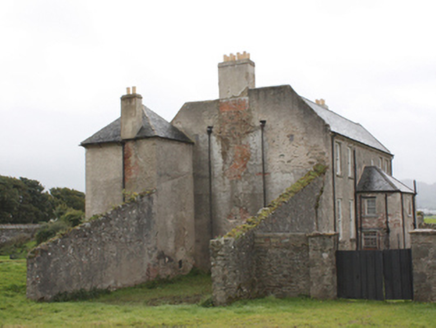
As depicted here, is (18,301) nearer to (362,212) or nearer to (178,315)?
(178,315)

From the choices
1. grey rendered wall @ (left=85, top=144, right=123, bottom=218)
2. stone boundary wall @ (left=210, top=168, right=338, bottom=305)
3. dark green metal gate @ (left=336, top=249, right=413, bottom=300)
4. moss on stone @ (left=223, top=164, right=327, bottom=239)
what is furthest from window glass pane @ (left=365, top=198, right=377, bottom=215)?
grey rendered wall @ (left=85, top=144, right=123, bottom=218)

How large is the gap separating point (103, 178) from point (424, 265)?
47.5ft

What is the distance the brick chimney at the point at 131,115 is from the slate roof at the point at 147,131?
0.24 metres

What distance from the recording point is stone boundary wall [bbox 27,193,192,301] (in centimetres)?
1716

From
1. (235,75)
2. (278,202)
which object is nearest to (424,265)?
(278,202)

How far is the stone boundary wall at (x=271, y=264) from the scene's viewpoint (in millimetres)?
16031

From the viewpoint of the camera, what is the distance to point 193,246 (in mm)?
25359

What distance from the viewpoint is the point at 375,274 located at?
1573cm

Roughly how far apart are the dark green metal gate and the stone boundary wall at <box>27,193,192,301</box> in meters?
8.58

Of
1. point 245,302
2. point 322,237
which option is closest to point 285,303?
point 245,302

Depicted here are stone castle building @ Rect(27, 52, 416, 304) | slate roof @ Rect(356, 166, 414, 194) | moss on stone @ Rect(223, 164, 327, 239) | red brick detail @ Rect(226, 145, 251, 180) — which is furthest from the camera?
slate roof @ Rect(356, 166, 414, 194)

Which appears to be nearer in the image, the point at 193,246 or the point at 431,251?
the point at 431,251

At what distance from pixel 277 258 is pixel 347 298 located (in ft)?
8.30

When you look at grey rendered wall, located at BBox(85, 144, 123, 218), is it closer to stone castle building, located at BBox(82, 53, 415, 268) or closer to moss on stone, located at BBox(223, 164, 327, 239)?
stone castle building, located at BBox(82, 53, 415, 268)
